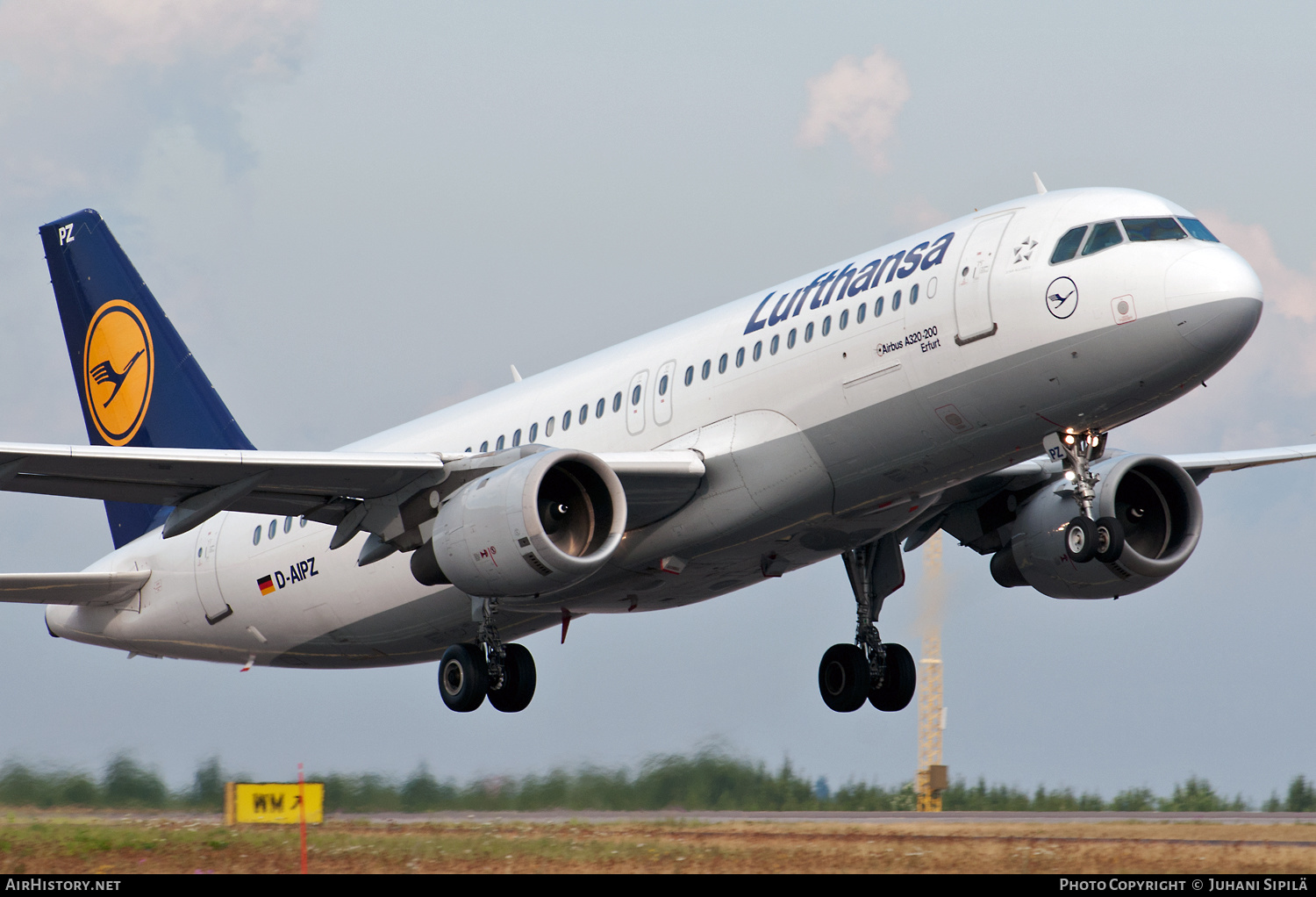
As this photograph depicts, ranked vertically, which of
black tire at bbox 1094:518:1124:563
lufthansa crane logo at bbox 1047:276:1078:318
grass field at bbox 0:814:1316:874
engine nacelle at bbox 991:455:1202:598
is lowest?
grass field at bbox 0:814:1316:874

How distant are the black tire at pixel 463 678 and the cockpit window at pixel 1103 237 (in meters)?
10.9

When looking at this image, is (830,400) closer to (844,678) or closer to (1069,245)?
(1069,245)

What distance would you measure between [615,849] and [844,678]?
25.2 ft

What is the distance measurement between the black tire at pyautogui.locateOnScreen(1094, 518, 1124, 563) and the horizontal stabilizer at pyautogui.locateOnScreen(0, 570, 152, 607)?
54.3 ft

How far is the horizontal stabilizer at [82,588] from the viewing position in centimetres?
2606

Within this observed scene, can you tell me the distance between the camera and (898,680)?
25.3 meters

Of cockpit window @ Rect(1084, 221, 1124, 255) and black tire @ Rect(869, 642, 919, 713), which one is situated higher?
cockpit window @ Rect(1084, 221, 1124, 255)

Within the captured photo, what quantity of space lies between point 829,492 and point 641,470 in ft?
8.02

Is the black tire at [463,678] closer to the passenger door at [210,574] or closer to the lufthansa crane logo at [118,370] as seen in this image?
the passenger door at [210,574]

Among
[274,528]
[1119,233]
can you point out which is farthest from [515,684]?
[1119,233]

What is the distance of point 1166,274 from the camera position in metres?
17.6

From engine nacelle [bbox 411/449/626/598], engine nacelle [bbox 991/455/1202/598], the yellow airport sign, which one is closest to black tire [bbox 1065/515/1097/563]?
engine nacelle [bbox 991/455/1202/598]

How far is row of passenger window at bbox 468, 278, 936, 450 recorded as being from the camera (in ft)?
63.5

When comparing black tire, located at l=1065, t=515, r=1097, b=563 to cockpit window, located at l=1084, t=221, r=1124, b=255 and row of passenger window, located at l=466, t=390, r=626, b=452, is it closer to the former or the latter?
cockpit window, located at l=1084, t=221, r=1124, b=255
